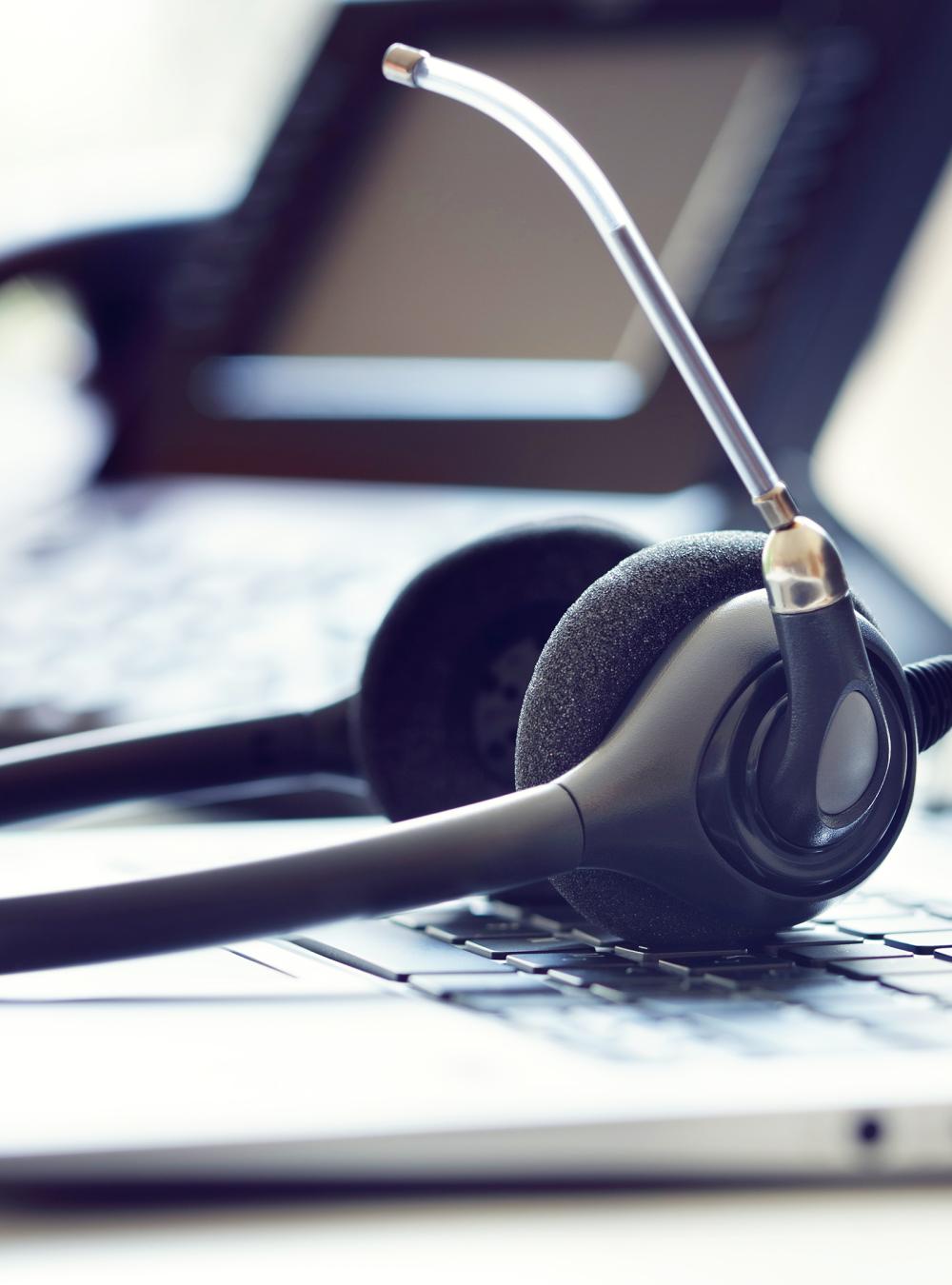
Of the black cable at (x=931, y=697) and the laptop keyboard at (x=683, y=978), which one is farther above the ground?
the black cable at (x=931, y=697)

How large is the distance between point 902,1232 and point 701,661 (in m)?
0.17

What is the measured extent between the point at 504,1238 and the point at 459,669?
10.9 inches

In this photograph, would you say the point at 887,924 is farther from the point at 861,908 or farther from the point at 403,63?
the point at 403,63

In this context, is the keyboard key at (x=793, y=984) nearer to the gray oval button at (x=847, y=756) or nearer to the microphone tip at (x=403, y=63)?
the gray oval button at (x=847, y=756)

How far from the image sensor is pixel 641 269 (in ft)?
1.32

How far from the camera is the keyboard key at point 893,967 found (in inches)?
15.3

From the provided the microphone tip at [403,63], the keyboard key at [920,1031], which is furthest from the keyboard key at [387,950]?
the microphone tip at [403,63]

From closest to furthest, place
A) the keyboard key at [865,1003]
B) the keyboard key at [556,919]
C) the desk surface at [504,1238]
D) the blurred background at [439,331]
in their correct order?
the desk surface at [504,1238], the keyboard key at [865,1003], the keyboard key at [556,919], the blurred background at [439,331]

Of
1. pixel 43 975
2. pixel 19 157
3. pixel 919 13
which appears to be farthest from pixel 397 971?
pixel 19 157

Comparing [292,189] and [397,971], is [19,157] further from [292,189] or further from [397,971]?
[397,971]

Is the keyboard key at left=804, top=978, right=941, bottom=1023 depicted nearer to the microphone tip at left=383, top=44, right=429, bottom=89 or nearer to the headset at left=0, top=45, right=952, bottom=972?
the headset at left=0, top=45, right=952, bottom=972

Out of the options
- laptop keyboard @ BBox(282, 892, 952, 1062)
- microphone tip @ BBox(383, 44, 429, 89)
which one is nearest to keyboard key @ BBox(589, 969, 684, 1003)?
laptop keyboard @ BBox(282, 892, 952, 1062)

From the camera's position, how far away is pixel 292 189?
102 cm

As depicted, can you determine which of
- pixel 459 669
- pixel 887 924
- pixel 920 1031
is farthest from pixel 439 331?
pixel 920 1031
